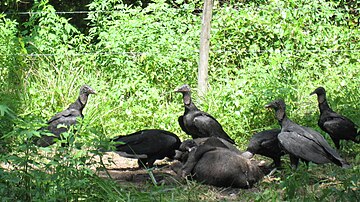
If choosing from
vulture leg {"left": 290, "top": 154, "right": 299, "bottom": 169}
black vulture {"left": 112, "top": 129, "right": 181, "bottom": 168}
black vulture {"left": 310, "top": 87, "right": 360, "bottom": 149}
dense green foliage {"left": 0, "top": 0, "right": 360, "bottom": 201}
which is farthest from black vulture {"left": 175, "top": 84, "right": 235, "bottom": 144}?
vulture leg {"left": 290, "top": 154, "right": 299, "bottom": 169}

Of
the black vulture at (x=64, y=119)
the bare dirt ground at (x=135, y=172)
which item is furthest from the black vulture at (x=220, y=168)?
the black vulture at (x=64, y=119)

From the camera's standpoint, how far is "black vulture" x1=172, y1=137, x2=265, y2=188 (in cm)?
615

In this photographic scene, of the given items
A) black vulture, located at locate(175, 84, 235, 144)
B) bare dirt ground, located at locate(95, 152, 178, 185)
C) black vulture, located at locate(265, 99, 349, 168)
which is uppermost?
black vulture, located at locate(265, 99, 349, 168)

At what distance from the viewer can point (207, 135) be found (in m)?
7.81

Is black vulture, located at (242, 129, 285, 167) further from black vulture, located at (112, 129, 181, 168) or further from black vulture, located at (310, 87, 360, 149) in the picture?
black vulture, located at (310, 87, 360, 149)

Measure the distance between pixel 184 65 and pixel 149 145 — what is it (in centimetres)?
342

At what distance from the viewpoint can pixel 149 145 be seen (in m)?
6.91

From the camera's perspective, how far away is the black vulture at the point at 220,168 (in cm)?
615

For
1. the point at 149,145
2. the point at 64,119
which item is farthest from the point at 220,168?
the point at 64,119

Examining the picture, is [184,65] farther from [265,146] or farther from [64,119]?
[265,146]

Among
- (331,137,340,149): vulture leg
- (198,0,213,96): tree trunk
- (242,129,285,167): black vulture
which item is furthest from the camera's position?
(198,0,213,96): tree trunk

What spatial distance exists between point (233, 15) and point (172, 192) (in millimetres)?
6061

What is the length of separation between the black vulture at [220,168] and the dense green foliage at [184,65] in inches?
35.6

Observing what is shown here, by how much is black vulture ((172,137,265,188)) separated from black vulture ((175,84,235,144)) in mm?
1211
